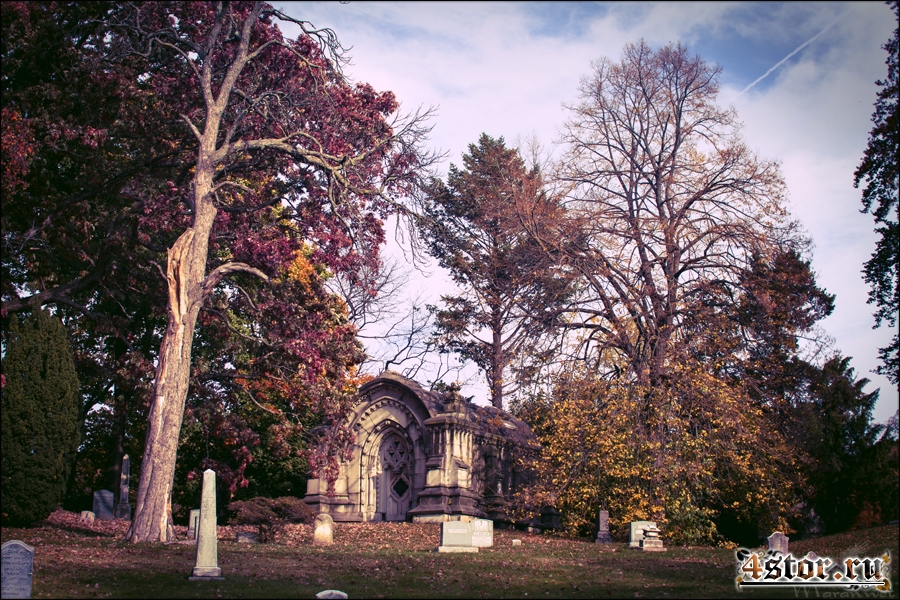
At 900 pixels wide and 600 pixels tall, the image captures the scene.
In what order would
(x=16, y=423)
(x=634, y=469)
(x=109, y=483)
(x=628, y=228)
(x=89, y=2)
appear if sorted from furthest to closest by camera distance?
1. (x=109, y=483)
2. (x=628, y=228)
3. (x=634, y=469)
4. (x=89, y=2)
5. (x=16, y=423)

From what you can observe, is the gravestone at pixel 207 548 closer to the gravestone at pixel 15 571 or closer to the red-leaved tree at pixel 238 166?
the gravestone at pixel 15 571

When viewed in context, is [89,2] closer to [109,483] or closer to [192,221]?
[192,221]

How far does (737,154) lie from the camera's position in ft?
76.7

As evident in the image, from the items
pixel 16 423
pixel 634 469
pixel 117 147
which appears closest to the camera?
pixel 16 423

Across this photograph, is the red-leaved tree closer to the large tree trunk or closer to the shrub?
the large tree trunk

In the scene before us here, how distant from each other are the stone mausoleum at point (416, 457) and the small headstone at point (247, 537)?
7.84 m

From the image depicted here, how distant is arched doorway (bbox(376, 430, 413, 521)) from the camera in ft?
90.6

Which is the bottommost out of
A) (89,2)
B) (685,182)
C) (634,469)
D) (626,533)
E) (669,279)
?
(626,533)

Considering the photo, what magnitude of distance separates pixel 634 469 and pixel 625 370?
3.09 m

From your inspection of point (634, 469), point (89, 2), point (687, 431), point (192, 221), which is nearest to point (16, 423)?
point (192, 221)

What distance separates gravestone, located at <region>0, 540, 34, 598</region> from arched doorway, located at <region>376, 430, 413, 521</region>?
1792 cm

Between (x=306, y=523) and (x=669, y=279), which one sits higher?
(x=669, y=279)

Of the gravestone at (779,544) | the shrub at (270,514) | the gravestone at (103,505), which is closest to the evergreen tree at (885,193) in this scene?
the gravestone at (779,544)

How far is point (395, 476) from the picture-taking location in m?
28.0
